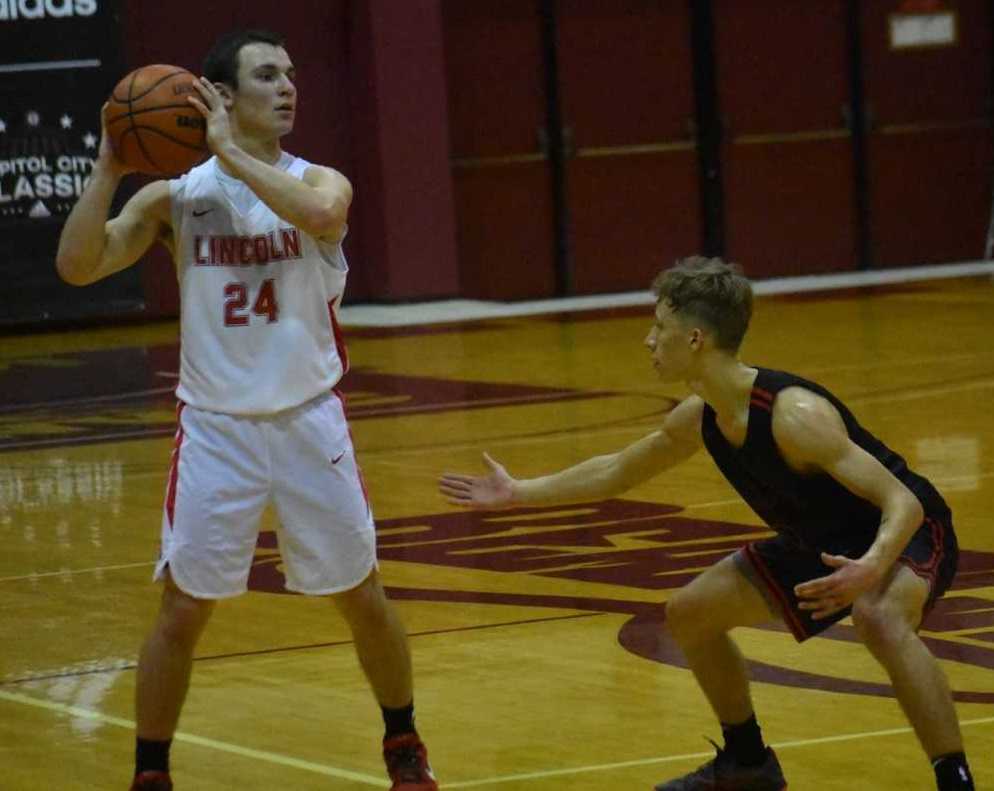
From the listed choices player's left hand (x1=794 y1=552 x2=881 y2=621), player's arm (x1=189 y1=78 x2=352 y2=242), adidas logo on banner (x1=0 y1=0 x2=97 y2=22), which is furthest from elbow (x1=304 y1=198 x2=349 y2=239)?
adidas logo on banner (x1=0 y1=0 x2=97 y2=22)

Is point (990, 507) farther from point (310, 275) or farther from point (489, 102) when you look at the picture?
point (489, 102)

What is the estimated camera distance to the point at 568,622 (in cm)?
703

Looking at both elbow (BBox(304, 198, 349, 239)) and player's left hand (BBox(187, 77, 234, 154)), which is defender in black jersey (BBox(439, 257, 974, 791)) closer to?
elbow (BBox(304, 198, 349, 239))

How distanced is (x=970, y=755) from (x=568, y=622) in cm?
194

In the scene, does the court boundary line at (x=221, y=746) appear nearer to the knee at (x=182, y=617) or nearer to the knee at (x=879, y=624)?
the knee at (x=182, y=617)

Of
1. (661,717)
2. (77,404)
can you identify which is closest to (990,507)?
(661,717)

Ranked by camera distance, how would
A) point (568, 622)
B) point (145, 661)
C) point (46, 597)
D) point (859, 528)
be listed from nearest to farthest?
point (859, 528) → point (145, 661) → point (568, 622) → point (46, 597)

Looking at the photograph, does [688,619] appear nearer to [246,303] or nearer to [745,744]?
[745,744]

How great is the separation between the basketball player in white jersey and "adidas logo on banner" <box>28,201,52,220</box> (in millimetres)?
12714

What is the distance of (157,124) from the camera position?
533 cm

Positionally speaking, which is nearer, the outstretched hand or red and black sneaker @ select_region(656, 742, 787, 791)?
red and black sneaker @ select_region(656, 742, 787, 791)

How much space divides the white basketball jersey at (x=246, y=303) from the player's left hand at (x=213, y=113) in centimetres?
15

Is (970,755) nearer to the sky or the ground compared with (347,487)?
nearer to the ground

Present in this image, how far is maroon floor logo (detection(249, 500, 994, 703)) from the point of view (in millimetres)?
6512
